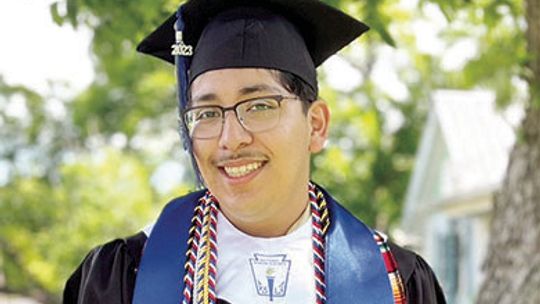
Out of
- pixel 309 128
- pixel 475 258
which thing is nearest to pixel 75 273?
pixel 309 128

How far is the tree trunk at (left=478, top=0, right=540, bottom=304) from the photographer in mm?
5438

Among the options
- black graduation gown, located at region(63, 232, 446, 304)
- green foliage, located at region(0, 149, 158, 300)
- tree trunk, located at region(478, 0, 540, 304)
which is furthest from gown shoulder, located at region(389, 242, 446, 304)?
green foliage, located at region(0, 149, 158, 300)

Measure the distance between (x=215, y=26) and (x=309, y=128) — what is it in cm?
36

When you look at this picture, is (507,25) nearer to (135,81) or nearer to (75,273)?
(75,273)

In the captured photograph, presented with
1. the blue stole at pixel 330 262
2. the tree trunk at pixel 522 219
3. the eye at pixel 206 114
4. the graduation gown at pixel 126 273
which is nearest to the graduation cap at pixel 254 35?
the eye at pixel 206 114

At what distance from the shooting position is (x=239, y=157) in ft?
8.25

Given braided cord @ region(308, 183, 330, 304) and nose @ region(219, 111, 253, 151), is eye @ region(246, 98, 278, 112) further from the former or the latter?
braided cord @ region(308, 183, 330, 304)

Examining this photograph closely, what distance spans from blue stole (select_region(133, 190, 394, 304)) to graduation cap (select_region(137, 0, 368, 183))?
0.71ft

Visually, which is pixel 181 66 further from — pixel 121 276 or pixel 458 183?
pixel 458 183

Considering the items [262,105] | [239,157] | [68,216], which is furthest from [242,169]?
[68,216]

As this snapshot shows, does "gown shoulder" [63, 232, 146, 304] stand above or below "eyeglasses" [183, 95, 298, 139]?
below

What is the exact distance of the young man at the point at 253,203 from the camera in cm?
256

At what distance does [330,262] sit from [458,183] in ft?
43.4

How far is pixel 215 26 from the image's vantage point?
108 inches
